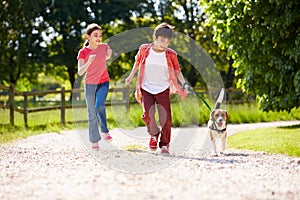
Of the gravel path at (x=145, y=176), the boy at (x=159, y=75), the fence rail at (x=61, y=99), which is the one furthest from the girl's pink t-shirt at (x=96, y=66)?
the fence rail at (x=61, y=99)

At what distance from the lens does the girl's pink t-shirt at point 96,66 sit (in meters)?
7.73

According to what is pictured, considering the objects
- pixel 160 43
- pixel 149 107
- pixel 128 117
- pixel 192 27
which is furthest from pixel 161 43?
pixel 192 27

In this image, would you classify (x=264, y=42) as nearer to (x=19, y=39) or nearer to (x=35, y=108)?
(x=35, y=108)

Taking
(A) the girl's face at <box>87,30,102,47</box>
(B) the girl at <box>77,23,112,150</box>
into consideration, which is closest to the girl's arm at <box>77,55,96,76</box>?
(B) the girl at <box>77,23,112,150</box>

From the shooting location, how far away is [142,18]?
36844 millimetres

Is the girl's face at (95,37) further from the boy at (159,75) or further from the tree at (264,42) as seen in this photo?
the tree at (264,42)

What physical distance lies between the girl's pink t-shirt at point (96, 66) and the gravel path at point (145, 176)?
114 centimetres

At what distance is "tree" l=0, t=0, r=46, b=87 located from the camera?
34.0 metres

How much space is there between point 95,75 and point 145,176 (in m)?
2.65

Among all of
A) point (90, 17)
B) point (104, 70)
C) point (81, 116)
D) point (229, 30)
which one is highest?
point (90, 17)

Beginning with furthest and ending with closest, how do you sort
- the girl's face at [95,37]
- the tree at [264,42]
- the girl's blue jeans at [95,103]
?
1. the tree at [264,42]
2. the girl's blue jeans at [95,103]
3. the girl's face at [95,37]

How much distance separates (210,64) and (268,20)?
75.7 ft

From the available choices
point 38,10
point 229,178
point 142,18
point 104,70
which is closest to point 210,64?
point 142,18

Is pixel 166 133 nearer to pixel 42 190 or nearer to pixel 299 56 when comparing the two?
pixel 42 190
